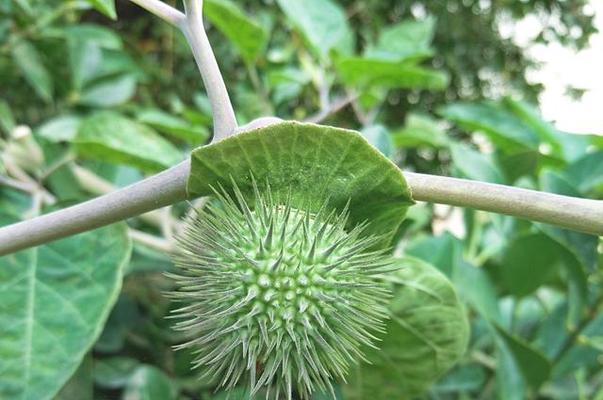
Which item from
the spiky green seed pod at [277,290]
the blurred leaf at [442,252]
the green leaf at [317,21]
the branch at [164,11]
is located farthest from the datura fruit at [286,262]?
the green leaf at [317,21]

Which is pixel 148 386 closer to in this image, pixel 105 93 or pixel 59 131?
pixel 59 131

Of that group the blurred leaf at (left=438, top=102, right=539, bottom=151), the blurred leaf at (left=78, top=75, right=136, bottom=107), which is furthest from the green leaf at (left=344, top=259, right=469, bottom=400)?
the blurred leaf at (left=78, top=75, right=136, bottom=107)

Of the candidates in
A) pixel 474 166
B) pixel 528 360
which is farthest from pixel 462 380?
pixel 474 166

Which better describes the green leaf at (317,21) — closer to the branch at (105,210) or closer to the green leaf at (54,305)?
the green leaf at (54,305)

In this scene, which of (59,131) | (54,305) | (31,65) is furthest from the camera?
(31,65)

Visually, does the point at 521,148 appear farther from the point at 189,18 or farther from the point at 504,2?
the point at 504,2

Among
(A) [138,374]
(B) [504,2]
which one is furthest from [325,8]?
(B) [504,2]
